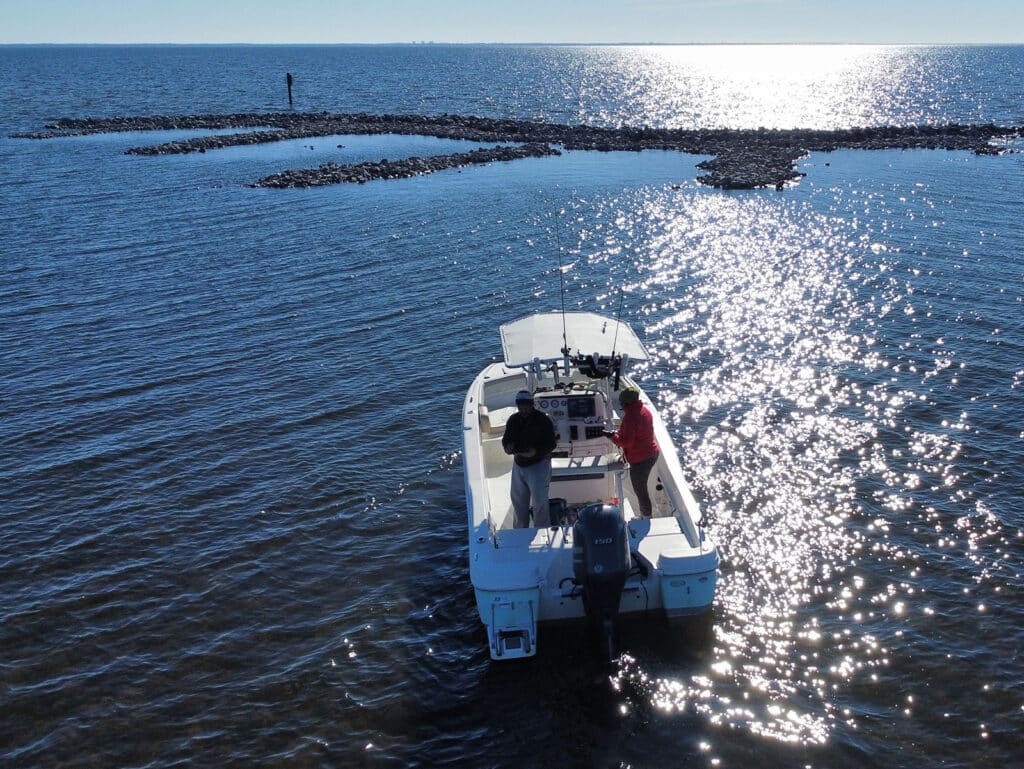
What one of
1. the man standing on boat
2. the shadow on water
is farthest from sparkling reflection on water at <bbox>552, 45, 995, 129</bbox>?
the shadow on water

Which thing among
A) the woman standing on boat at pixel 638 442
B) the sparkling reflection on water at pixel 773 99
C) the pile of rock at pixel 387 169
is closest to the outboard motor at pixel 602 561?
the woman standing on boat at pixel 638 442

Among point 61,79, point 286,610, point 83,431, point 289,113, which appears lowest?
point 286,610

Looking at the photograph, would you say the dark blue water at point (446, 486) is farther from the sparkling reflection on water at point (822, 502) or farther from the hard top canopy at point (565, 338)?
the hard top canopy at point (565, 338)

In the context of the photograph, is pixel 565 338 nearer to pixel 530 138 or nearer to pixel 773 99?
pixel 530 138

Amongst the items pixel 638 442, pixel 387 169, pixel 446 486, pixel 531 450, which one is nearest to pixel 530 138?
pixel 387 169

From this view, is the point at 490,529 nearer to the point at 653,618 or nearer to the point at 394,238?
the point at 653,618

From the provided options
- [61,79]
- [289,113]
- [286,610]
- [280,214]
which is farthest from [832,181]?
[61,79]
